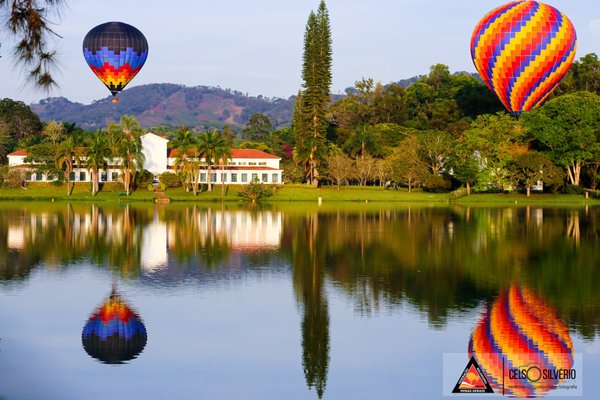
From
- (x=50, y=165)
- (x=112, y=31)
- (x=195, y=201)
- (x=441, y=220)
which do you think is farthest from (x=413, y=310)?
(x=50, y=165)

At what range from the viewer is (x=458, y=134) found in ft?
328

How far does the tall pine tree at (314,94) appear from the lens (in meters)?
95.6

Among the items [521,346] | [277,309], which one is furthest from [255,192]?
[521,346]

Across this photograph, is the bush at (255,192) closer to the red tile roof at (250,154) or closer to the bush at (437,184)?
the bush at (437,184)

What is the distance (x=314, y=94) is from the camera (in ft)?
318

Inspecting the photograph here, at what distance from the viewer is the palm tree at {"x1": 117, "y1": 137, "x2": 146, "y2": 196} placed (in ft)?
A: 282

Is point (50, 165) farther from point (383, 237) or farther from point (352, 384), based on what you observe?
point (352, 384)

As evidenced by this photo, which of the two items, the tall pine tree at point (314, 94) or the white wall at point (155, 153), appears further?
the white wall at point (155, 153)

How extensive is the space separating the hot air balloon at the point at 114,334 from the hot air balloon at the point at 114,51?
132 feet

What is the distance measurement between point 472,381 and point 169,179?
7544 centimetres

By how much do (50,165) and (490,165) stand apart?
152ft

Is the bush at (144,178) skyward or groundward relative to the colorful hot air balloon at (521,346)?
skyward

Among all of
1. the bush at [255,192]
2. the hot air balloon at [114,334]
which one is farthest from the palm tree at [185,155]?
the hot air balloon at [114,334]

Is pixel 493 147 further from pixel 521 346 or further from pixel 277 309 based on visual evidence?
pixel 521 346
